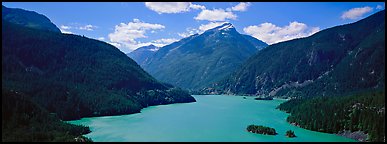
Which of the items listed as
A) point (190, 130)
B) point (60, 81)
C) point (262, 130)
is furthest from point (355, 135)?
point (60, 81)

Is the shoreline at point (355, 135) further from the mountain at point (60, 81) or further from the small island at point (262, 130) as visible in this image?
the mountain at point (60, 81)

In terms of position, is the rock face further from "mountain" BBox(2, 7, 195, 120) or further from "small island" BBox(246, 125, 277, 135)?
"mountain" BBox(2, 7, 195, 120)

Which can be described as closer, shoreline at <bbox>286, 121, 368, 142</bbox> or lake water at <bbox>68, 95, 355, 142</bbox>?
shoreline at <bbox>286, 121, 368, 142</bbox>

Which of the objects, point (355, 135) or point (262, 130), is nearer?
point (355, 135)

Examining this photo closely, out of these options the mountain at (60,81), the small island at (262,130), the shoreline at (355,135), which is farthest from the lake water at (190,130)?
the mountain at (60,81)

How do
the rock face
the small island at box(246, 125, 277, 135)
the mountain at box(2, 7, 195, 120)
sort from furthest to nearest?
the mountain at box(2, 7, 195, 120) → the small island at box(246, 125, 277, 135) → the rock face

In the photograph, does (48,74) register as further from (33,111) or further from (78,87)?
(33,111)

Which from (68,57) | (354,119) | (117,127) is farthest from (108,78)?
(354,119)

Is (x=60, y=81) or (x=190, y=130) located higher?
(x=60, y=81)

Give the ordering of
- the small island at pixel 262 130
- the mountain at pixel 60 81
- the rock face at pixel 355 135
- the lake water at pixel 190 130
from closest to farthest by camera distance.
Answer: the rock face at pixel 355 135 → the lake water at pixel 190 130 → the small island at pixel 262 130 → the mountain at pixel 60 81

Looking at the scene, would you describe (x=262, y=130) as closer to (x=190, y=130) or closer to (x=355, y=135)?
(x=190, y=130)

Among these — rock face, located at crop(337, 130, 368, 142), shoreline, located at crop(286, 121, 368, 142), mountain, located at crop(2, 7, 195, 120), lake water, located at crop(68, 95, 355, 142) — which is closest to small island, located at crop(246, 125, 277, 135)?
lake water, located at crop(68, 95, 355, 142)
